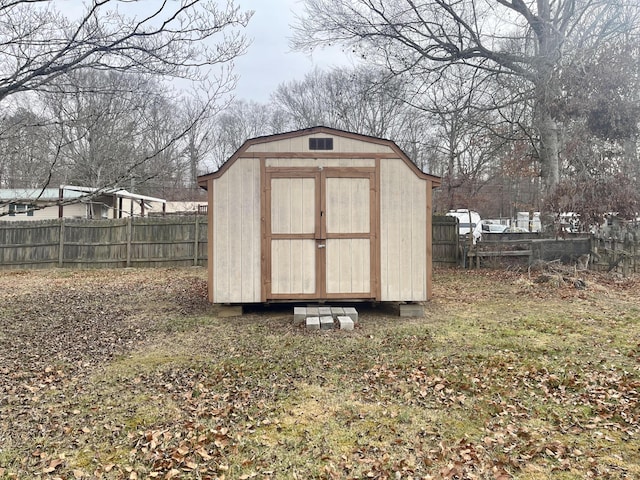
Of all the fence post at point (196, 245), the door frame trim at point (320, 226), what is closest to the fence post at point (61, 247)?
the fence post at point (196, 245)

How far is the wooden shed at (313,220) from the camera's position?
6.38 m

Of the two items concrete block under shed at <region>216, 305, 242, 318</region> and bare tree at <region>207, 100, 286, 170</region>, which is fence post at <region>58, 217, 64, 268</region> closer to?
concrete block under shed at <region>216, 305, 242, 318</region>

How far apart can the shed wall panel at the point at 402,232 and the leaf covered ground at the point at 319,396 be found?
1.65 feet

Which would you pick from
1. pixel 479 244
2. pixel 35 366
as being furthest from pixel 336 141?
pixel 479 244

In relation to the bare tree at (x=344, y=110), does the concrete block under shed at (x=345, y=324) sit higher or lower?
lower

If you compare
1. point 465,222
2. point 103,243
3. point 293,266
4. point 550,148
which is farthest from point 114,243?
point 465,222

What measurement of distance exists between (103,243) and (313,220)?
904 centimetres

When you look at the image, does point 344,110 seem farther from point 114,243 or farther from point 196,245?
point 114,243

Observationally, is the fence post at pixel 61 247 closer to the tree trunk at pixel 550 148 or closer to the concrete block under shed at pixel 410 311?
the concrete block under shed at pixel 410 311

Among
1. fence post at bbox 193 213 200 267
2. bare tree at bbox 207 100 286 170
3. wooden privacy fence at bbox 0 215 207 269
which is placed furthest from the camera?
bare tree at bbox 207 100 286 170

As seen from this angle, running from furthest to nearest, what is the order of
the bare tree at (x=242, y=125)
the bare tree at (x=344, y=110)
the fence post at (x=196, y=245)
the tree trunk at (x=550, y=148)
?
the bare tree at (x=242, y=125)
the bare tree at (x=344, y=110)
the fence post at (x=196, y=245)
the tree trunk at (x=550, y=148)

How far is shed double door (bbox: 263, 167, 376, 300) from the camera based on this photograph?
6402mm

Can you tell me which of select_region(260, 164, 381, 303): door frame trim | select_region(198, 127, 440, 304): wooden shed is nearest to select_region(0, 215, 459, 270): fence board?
select_region(198, 127, 440, 304): wooden shed

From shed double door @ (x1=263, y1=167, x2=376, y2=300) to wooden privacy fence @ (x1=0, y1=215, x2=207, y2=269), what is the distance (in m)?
7.45
